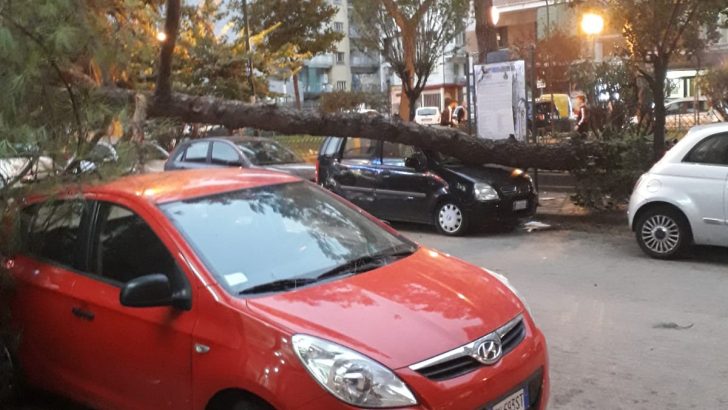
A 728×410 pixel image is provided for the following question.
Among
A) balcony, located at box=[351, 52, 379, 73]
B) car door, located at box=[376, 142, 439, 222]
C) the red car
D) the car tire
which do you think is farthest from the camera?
balcony, located at box=[351, 52, 379, 73]

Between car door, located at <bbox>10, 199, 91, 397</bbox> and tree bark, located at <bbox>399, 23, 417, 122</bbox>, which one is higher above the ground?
tree bark, located at <bbox>399, 23, 417, 122</bbox>

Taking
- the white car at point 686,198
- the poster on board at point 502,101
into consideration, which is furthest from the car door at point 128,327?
the poster on board at point 502,101

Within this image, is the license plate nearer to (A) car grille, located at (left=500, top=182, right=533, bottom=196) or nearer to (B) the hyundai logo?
(B) the hyundai logo

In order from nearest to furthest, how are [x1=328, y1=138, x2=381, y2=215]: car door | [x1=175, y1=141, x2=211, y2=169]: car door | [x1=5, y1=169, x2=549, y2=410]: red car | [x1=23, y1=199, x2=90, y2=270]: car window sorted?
[x1=5, y1=169, x2=549, y2=410]: red car, [x1=23, y1=199, x2=90, y2=270]: car window, [x1=328, y1=138, x2=381, y2=215]: car door, [x1=175, y1=141, x2=211, y2=169]: car door

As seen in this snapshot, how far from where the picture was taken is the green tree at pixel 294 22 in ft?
92.7

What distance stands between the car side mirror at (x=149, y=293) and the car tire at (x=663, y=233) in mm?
6728

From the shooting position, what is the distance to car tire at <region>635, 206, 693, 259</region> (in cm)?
852

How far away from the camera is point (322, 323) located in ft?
10.9

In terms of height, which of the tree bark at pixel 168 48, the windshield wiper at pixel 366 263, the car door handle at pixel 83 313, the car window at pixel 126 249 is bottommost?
the car door handle at pixel 83 313

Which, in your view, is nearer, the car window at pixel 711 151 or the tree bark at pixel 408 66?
the car window at pixel 711 151

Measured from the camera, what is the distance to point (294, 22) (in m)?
28.8

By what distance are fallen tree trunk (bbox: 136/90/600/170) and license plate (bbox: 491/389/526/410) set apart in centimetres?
833

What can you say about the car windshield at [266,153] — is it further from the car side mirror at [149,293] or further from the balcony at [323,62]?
the balcony at [323,62]

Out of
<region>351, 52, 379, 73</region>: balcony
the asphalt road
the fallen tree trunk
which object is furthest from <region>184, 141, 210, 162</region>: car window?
<region>351, 52, 379, 73</region>: balcony
